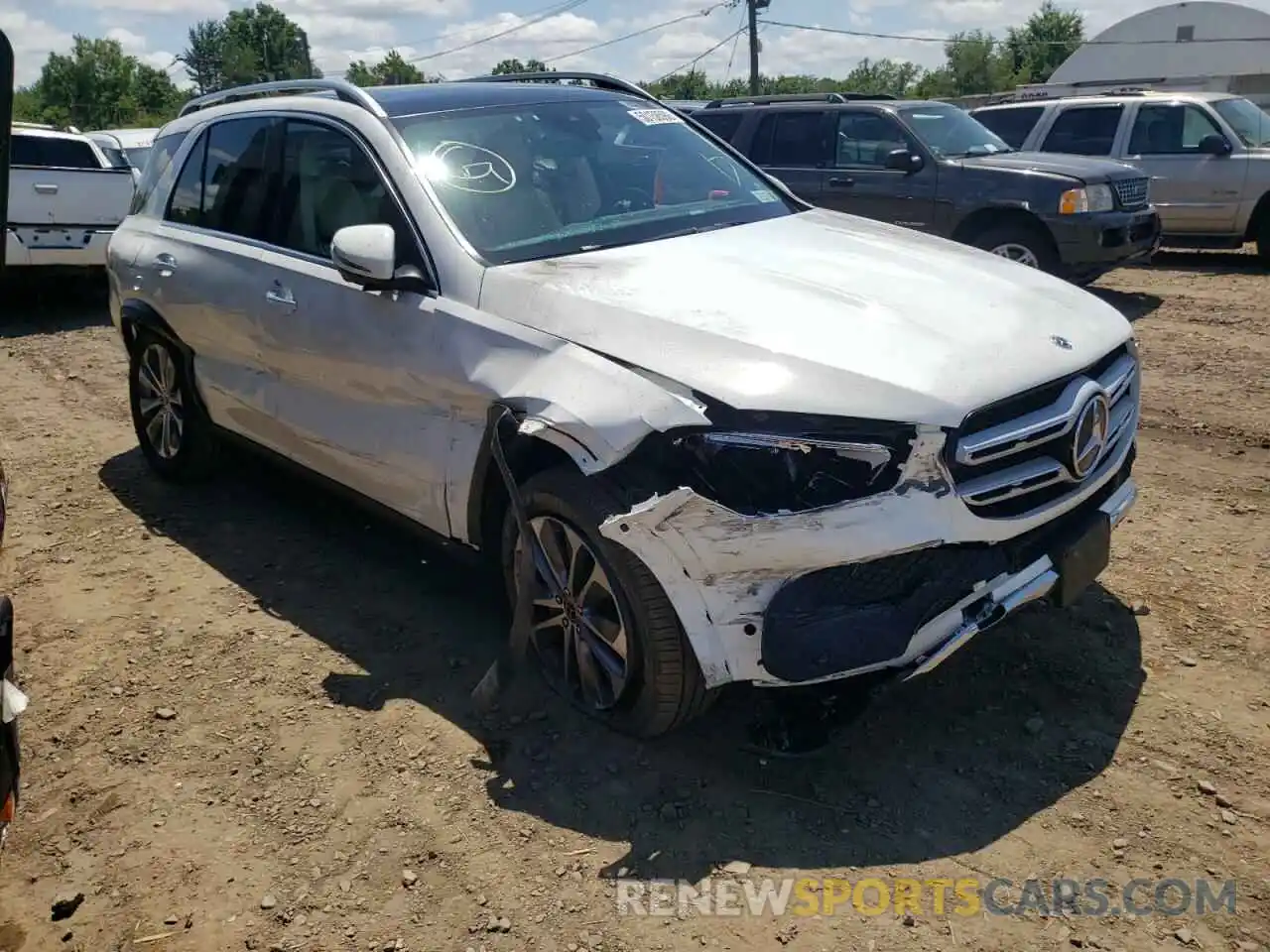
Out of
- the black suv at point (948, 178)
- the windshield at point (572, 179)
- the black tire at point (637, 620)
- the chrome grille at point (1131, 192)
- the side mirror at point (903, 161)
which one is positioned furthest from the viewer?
the side mirror at point (903, 161)

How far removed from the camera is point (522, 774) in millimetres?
3191

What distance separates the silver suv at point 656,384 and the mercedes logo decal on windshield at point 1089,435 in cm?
1

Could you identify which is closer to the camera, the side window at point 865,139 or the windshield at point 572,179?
the windshield at point 572,179

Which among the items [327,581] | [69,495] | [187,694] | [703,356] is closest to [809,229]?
[703,356]

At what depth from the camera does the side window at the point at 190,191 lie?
5082 millimetres

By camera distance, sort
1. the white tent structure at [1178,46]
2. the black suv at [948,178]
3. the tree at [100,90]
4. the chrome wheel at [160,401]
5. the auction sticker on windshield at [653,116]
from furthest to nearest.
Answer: the tree at [100,90]
the white tent structure at [1178,46]
the black suv at [948,178]
the chrome wheel at [160,401]
the auction sticker on windshield at [653,116]

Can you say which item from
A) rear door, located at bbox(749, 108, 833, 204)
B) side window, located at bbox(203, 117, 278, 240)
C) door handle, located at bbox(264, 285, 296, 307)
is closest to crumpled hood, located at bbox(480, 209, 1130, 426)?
door handle, located at bbox(264, 285, 296, 307)

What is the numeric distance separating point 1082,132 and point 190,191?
387 inches

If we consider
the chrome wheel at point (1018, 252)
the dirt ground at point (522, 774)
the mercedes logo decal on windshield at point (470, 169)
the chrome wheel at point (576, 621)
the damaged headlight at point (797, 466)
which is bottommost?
the dirt ground at point (522, 774)

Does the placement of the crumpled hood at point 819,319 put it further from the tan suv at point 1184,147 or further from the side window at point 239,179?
the tan suv at point 1184,147

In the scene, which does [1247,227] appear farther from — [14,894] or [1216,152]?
[14,894]

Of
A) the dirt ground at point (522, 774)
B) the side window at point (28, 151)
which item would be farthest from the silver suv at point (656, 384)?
the side window at point (28, 151)

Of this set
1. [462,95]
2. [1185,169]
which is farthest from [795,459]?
[1185,169]

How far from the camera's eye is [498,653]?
12.4 ft
